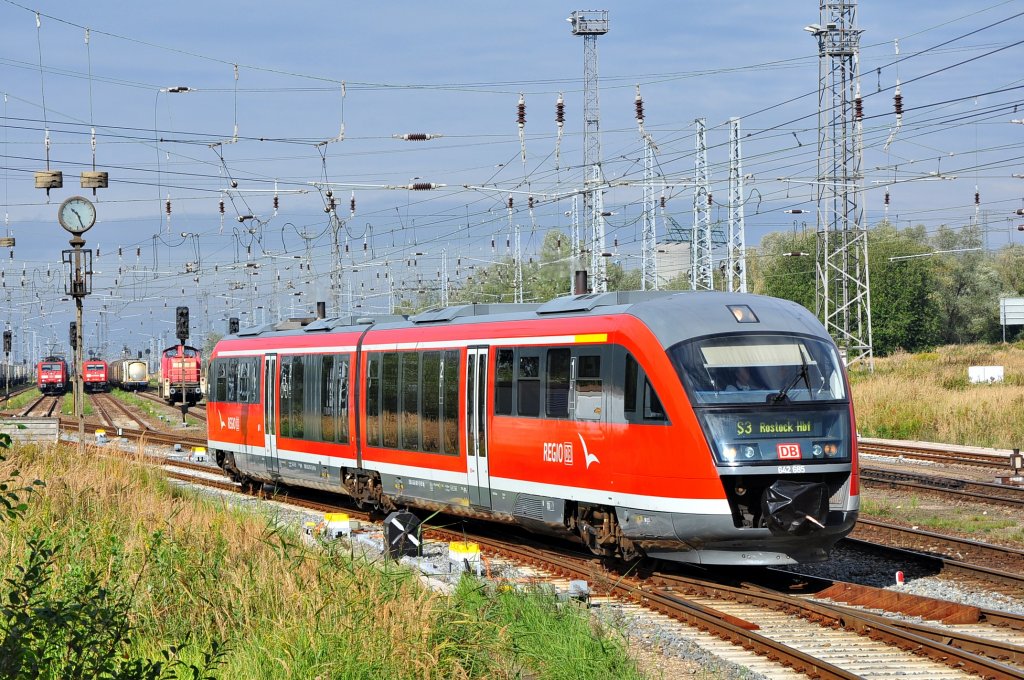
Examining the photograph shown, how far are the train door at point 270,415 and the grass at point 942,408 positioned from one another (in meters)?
17.4

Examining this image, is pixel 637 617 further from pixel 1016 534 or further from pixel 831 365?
pixel 1016 534

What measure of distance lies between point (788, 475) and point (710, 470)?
33.3 inches

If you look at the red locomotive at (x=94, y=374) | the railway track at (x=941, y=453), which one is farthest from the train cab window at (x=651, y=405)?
the red locomotive at (x=94, y=374)

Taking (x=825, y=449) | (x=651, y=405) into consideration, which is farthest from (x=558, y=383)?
(x=825, y=449)

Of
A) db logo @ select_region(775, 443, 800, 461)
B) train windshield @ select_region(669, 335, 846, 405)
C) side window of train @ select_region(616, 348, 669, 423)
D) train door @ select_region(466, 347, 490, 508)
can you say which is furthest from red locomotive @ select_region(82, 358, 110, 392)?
db logo @ select_region(775, 443, 800, 461)

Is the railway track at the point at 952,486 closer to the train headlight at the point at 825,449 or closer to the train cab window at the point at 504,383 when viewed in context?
the train headlight at the point at 825,449

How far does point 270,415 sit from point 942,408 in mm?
18598

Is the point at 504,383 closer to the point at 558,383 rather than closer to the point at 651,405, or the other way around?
the point at 558,383

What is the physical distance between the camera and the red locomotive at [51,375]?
8919cm

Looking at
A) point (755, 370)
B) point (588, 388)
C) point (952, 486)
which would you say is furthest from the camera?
point (952, 486)

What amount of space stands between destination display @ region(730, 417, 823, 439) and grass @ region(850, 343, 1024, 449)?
18.6 m

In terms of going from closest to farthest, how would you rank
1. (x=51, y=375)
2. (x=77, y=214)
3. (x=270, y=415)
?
(x=270, y=415) → (x=77, y=214) → (x=51, y=375)

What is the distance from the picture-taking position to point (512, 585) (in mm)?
11680

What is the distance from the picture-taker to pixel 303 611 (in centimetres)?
938
